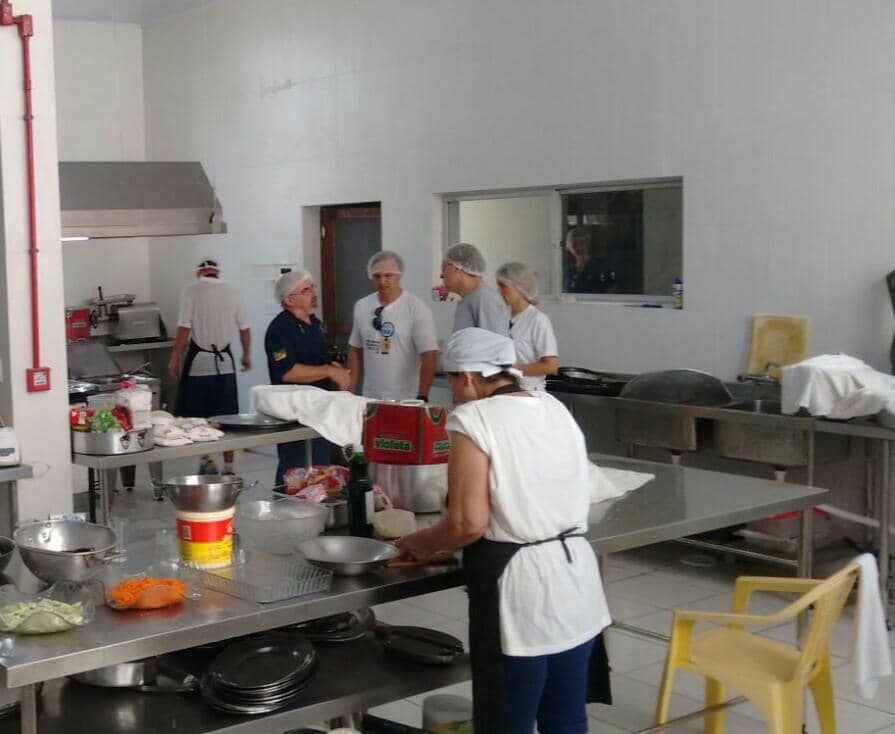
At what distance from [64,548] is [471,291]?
3100 millimetres

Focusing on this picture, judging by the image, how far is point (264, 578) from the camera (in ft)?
8.70

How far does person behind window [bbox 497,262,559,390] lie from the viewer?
5.48 metres

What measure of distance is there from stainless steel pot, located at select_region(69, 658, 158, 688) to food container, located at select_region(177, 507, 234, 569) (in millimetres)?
259

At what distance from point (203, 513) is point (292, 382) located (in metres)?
2.62

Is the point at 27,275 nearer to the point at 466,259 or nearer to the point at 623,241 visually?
the point at 466,259

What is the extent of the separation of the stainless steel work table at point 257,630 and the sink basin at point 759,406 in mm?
1948

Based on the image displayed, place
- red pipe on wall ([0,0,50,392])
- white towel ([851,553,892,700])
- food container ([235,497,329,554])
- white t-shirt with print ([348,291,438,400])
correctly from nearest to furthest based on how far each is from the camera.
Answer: food container ([235,497,329,554])
white towel ([851,553,892,700])
red pipe on wall ([0,0,50,392])
white t-shirt with print ([348,291,438,400])

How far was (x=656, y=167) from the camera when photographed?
19.7 feet

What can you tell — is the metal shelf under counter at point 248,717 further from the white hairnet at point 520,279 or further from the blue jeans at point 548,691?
the white hairnet at point 520,279

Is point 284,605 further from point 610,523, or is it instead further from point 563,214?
point 563,214

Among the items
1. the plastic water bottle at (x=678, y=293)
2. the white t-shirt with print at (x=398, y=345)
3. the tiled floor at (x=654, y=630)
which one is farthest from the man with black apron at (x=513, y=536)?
the plastic water bottle at (x=678, y=293)

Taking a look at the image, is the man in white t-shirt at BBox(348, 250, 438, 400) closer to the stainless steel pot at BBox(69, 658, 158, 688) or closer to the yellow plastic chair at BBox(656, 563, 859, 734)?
the yellow plastic chair at BBox(656, 563, 859, 734)

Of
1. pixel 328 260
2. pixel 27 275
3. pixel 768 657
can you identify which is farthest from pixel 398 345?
pixel 328 260

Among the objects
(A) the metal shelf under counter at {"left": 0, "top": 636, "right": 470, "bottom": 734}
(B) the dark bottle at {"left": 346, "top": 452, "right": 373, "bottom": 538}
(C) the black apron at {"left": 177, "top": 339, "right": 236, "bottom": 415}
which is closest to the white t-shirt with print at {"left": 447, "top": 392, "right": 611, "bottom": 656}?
(A) the metal shelf under counter at {"left": 0, "top": 636, "right": 470, "bottom": 734}
